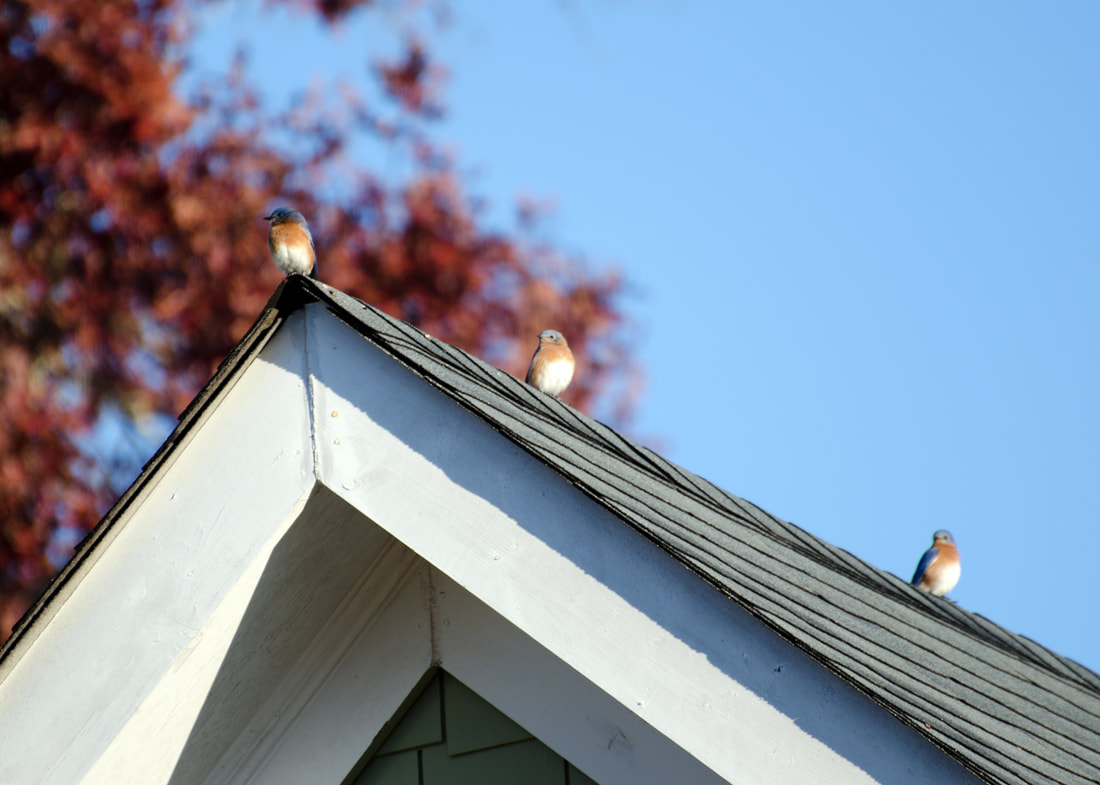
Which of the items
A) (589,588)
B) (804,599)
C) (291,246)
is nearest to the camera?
(589,588)

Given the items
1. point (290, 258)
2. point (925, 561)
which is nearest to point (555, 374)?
point (290, 258)

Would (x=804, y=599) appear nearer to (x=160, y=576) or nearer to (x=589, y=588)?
(x=589, y=588)

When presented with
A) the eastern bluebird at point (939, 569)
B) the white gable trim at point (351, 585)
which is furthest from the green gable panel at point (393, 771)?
the eastern bluebird at point (939, 569)

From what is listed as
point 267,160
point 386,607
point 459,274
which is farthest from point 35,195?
point 386,607

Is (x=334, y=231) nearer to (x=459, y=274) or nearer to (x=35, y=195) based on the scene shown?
(x=459, y=274)

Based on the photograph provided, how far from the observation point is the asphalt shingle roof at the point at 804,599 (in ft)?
7.98

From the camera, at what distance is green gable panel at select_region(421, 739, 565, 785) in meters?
3.19

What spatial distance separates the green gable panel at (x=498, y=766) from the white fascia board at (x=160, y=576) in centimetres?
82

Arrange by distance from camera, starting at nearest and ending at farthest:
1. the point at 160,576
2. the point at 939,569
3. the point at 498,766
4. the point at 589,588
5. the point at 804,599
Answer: the point at 589,588
the point at 160,576
the point at 804,599
the point at 498,766
the point at 939,569

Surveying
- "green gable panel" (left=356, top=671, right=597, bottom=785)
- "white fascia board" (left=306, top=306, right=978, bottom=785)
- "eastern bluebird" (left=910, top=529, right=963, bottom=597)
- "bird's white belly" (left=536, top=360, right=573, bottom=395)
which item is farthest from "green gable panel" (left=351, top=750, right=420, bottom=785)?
"eastern bluebird" (left=910, top=529, right=963, bottom=597)

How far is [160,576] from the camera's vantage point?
2773 millimetres

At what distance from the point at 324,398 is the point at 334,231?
9148 mm

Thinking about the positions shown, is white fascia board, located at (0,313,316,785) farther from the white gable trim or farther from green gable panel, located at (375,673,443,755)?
green gable panel, located at (375,673,443,755)

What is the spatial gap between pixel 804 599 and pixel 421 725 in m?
1.07
